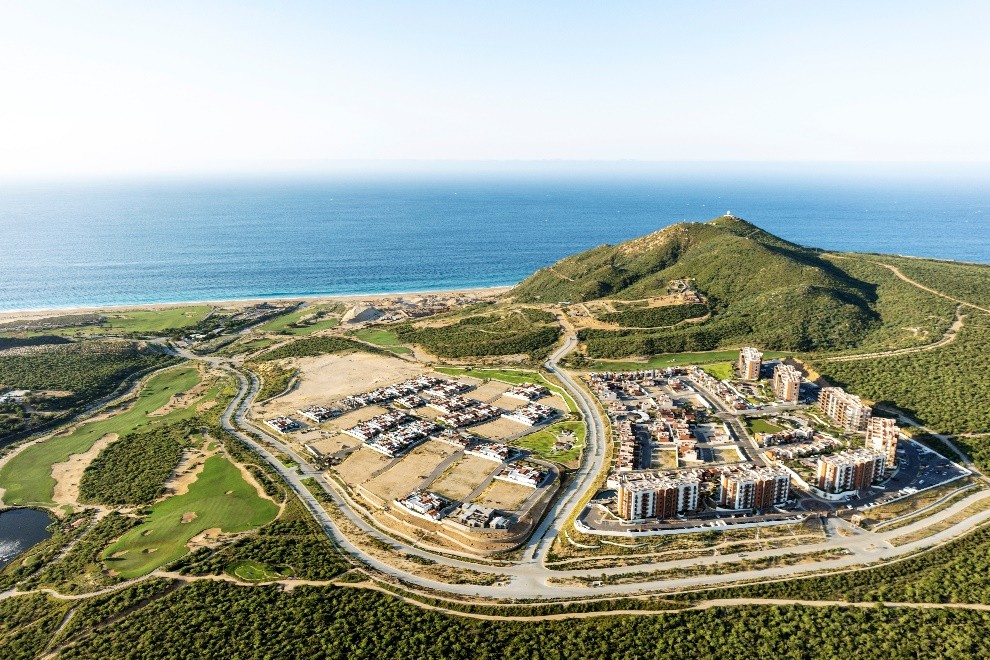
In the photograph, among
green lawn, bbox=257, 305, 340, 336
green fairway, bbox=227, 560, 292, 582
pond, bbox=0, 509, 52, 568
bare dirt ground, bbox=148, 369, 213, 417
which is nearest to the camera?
green fairway, bbox=227, 560, 292, 582

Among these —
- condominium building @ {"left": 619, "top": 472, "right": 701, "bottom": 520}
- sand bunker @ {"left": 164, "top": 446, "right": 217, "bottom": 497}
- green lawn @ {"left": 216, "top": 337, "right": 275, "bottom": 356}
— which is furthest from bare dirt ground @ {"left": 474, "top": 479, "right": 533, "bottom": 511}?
green lawn @ {"left": 216, "top": 337, "right": 275, "bottom": 356}

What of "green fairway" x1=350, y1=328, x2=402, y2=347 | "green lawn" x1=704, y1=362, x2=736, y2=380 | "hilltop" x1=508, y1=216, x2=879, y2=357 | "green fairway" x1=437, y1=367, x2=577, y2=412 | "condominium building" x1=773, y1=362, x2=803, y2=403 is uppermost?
"hilltop" x1=508, y1=216, x2=879, y2=357

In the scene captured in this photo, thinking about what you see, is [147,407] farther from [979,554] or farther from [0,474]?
[979,554]

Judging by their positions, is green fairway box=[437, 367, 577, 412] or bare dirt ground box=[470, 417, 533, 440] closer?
bare dirt ground box=[470, 417, 533, 440]

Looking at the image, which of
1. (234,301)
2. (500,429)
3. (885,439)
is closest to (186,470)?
(500,429)

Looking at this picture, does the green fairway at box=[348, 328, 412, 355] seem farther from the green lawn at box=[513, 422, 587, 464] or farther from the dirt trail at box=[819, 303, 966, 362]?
the dirt trail at box=[819, 303, 966, 362]

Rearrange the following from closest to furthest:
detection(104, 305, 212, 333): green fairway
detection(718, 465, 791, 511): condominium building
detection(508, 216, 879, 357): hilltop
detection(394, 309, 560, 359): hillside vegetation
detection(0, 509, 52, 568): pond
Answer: detection(718, 465, 791, 511): condominium building, detection(0, 509, 52, 568): pond, detection(508, 216, 879, 357): hilltop, detection(394, 309, 560, 359): hillside vegetation, detection(104, 305, 212, 333): green fairway

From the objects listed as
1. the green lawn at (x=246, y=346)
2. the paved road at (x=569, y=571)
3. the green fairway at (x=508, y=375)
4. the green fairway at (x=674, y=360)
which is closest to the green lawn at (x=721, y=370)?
the green fairway at (x=674, y=360)

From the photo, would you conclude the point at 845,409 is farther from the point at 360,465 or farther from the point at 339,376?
the point at 339,376

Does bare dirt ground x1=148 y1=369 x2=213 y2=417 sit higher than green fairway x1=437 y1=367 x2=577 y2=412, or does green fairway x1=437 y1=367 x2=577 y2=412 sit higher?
green fairway x1=437 y1=367 x2=577 y2=412
